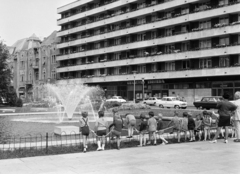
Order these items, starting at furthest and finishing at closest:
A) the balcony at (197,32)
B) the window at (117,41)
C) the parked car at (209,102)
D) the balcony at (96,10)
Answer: the window at (117,41) < the balcony at (96,10) < the balcony at (197,32) < the parked car at (209,102)

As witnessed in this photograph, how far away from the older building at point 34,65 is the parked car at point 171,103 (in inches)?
1641

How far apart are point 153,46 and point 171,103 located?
17.0m

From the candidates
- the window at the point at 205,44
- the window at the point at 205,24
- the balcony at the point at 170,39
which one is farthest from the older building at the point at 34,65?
the window at the point at 205,24

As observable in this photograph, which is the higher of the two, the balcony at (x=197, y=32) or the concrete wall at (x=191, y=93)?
the balcony at (x=197, y=32)

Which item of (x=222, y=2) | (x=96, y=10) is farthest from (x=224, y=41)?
(x=96, y=10)

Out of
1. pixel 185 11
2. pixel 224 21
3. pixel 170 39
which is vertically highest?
pixel 185 11

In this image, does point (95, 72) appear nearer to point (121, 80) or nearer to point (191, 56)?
point (121, 80)

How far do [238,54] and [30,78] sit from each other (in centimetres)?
6130

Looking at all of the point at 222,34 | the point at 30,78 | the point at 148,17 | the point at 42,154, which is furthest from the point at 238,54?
the point at 30,78

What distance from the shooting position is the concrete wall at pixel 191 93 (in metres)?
49.4

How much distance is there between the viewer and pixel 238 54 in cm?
4475

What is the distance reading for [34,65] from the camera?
88.8 meters

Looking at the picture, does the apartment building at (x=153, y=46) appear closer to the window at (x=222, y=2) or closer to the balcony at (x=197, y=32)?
the balcony at (x=197, y=32)

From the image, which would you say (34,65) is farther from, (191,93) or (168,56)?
(191,93)
